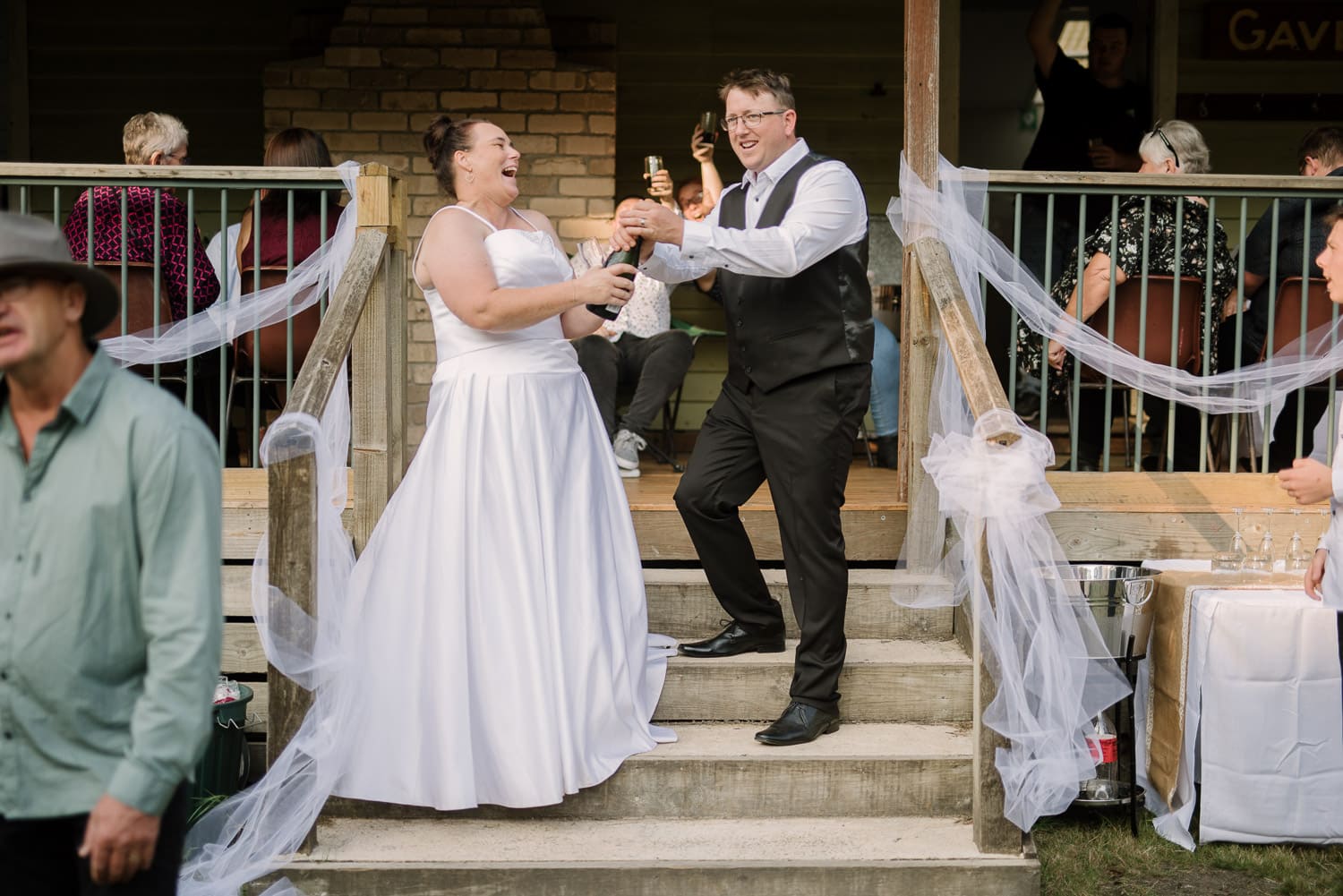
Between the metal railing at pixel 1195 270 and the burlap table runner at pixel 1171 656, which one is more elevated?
the metal railing at pixel 1195 270

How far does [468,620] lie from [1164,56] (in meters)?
5.82

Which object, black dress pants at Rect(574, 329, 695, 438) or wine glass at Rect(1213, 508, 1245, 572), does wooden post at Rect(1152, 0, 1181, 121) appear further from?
wine glass at Rect(1213, 508, 1245, 572)

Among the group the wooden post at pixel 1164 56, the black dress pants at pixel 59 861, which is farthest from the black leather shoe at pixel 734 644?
the wooden post at pixel 1164 56

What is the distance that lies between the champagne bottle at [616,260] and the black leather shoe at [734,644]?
111 centimetres

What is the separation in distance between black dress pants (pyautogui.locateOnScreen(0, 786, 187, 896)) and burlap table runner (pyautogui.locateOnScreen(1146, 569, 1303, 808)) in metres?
3.27

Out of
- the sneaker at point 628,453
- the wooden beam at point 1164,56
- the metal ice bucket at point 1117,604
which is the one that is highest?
the wooden beam at point 1164,56

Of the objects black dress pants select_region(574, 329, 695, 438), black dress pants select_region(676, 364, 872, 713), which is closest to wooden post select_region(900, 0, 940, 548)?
black dress pants select_region(676, 364, 872, 713)

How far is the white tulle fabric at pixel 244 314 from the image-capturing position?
5.06 metres

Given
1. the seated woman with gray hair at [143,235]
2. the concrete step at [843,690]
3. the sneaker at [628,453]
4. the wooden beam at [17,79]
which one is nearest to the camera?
the concrete step at [843,690]

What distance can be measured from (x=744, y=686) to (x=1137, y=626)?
4.30 feet

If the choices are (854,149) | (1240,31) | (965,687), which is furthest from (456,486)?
(1240,31)

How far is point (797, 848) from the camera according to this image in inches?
158

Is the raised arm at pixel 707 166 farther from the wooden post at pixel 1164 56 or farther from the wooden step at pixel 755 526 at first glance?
the wooden post at pixel 1164 56

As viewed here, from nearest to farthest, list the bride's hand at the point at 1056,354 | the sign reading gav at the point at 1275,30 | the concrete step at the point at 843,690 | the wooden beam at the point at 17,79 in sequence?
1. the concrete step at the point at 843,690
2. the bride's hand at the point at 1056,354
3. the wooden beam at the point at 17,79
4. the sign reading gav at the point at 1275,30
